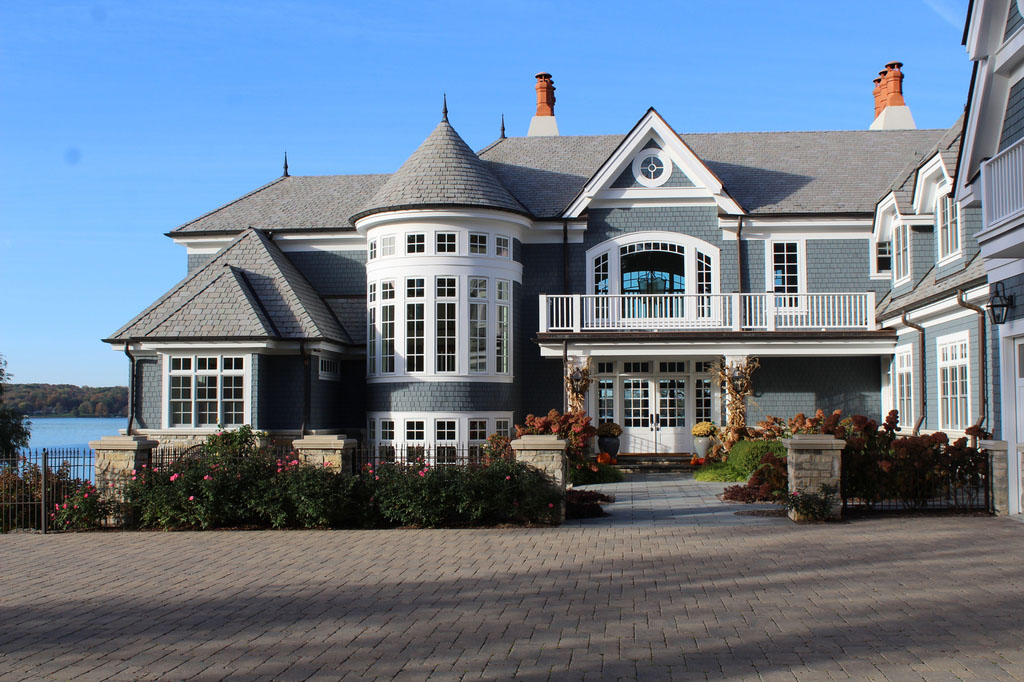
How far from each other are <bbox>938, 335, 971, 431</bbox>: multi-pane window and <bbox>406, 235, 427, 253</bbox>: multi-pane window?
36.9ft

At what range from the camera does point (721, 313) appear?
21516 millimetres

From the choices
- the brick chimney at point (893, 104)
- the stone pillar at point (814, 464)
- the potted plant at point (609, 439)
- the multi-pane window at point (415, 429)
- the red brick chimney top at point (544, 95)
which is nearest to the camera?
the stone pillar at point (814, 464)

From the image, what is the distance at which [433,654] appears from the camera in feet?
20.9

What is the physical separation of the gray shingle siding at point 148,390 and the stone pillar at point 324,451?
9.28 m

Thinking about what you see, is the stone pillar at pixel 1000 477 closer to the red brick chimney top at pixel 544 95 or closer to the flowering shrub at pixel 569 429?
the flowering shrub at pixel 569 429

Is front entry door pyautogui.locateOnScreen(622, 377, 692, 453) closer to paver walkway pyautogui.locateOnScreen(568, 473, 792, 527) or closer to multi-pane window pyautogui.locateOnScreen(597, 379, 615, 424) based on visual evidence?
multi-pane window pyautogui.locateOnScreen(597, 379, 615, 424)

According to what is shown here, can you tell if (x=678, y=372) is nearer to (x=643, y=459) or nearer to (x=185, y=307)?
(x=643, y=459)

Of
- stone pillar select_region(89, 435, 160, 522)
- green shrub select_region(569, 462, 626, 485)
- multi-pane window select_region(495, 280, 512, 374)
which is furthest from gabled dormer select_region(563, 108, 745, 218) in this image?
stone pillar select_region(89, 435, 160, 522)

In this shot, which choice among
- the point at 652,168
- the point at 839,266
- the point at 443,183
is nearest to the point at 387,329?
the point at 443,183

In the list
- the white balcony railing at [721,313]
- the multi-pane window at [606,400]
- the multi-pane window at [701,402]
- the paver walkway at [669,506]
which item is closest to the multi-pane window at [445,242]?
the white balcony railing at [721,313]

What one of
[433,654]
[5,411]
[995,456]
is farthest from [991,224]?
[5,411]

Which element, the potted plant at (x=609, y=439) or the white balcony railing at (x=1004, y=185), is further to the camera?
the potted plant at (x=609, y=439)

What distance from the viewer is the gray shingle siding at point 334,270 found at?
23562mm

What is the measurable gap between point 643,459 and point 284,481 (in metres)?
11.3
